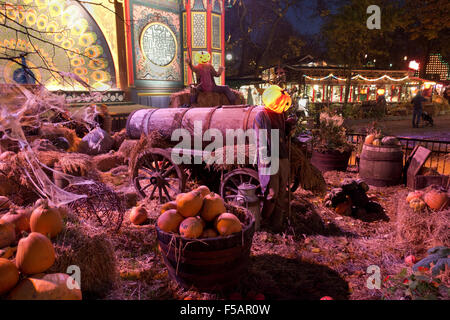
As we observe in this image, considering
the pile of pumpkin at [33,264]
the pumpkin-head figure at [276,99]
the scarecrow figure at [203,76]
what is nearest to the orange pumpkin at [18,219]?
the pile of pumpkin at [33,264]

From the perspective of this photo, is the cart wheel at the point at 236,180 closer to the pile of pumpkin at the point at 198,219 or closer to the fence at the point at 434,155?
the pile of pumpkin at the point at 198,219

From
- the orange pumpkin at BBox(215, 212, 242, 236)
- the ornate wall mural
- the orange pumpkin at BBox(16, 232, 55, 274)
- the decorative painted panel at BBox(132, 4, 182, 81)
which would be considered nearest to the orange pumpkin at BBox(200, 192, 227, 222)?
the orange pumpkin at BBox(215, 212, 242, 236)

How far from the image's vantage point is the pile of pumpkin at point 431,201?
400 centimetres

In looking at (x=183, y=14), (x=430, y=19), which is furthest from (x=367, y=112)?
(x=183, y=14)

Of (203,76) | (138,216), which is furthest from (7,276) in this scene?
(203,76)

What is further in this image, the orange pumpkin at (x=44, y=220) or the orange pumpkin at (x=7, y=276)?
the orange pumpkin at (x=44, y=220)

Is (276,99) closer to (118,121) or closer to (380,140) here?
(380,140)

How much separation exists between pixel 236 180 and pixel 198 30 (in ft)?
38.3

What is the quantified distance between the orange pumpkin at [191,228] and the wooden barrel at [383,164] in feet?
16.9

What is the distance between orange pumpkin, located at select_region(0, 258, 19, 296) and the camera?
6.12ft

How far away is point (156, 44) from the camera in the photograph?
13758 mm

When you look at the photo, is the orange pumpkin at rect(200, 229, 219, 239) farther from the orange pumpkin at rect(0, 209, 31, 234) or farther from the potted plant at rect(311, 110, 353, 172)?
the potted plant at rect(311, 110, 353, 172)

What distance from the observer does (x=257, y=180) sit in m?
4.51
